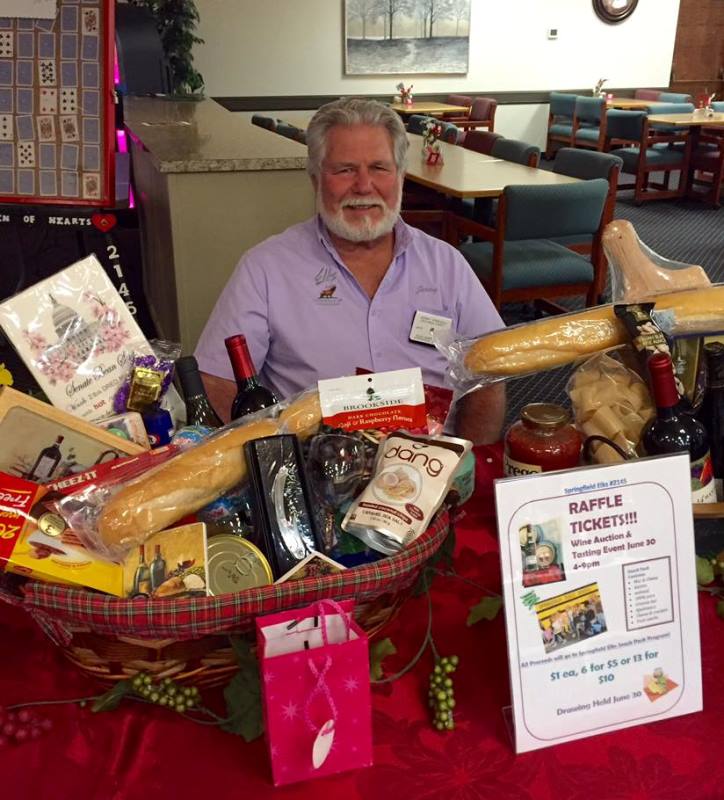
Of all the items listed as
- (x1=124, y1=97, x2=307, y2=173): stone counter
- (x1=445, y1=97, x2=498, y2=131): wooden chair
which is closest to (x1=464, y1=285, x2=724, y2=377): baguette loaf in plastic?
(x1=124, y1=97, x2=307, y2=173): stone counter

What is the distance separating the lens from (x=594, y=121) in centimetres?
820

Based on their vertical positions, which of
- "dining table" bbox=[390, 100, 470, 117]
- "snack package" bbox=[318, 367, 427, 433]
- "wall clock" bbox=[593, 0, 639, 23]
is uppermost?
"wall clock" bbox=[593, 0, 639, 23]

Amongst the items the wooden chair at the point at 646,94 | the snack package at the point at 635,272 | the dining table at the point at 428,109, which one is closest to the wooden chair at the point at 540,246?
the snack package at the point at 635,272

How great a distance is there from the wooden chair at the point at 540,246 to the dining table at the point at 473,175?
0.54ft

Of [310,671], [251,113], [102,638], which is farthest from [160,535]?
[251,113]

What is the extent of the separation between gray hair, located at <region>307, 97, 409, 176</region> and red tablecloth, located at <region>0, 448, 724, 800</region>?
4.49 ft

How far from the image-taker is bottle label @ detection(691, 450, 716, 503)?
91 cm

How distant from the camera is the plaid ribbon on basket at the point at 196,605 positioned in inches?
26.1

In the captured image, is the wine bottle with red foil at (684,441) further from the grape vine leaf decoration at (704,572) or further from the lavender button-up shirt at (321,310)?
the lavender button-up shirt at (321,310)

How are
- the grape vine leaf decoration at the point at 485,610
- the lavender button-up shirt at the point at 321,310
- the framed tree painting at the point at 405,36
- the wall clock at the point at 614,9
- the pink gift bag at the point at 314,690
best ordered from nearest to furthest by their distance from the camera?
the pink gift bag at the point at 314,690 < the grape vine leaf decoration at the point at 485,610 < the lavender button-up shirt at the point at 321,310 < the framed tree painting at the point at 405,36 < the wall clock at the point at 614,9

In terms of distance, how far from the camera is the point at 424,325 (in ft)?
5.71

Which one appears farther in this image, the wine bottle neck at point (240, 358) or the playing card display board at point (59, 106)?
the playing card display board at point (59, 106)

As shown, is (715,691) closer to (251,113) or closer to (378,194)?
(378,194)

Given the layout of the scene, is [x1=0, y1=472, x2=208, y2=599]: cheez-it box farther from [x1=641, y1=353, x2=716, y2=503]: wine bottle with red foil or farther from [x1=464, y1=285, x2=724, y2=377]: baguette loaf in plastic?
[x1=641, y1=353, x2=716, y2=503]: wine bottle with red foil
